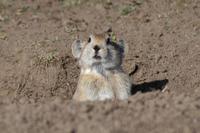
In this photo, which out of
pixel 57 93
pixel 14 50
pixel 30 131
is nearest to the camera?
pixel 30 131

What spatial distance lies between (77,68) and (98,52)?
262 centimetres

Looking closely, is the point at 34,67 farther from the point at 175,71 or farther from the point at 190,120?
the point at 190,120

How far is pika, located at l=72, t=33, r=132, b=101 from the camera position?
9328 mm

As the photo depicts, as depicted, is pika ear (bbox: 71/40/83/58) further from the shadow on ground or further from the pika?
the shadow on ground

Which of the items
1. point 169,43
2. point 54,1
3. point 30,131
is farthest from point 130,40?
point 30,131

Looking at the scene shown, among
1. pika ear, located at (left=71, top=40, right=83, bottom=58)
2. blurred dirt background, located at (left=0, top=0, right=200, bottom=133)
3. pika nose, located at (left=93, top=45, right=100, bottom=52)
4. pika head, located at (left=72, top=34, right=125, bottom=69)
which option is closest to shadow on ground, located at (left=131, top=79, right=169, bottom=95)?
blurred dirt background, located at (left=0, top=0, right=200, bottom=133)

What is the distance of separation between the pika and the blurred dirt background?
18.1 inches

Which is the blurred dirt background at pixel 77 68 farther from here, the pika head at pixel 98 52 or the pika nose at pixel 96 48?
the pika nose at pixel 96 48

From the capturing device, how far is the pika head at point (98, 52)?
9.28 meters

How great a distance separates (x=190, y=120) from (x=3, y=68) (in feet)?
17.4

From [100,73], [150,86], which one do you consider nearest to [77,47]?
[100,73]

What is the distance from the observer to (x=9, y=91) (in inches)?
454

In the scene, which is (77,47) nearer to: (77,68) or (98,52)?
(98,52)

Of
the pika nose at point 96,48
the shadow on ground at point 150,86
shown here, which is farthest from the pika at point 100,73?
the shadow on ground at point 150,86
